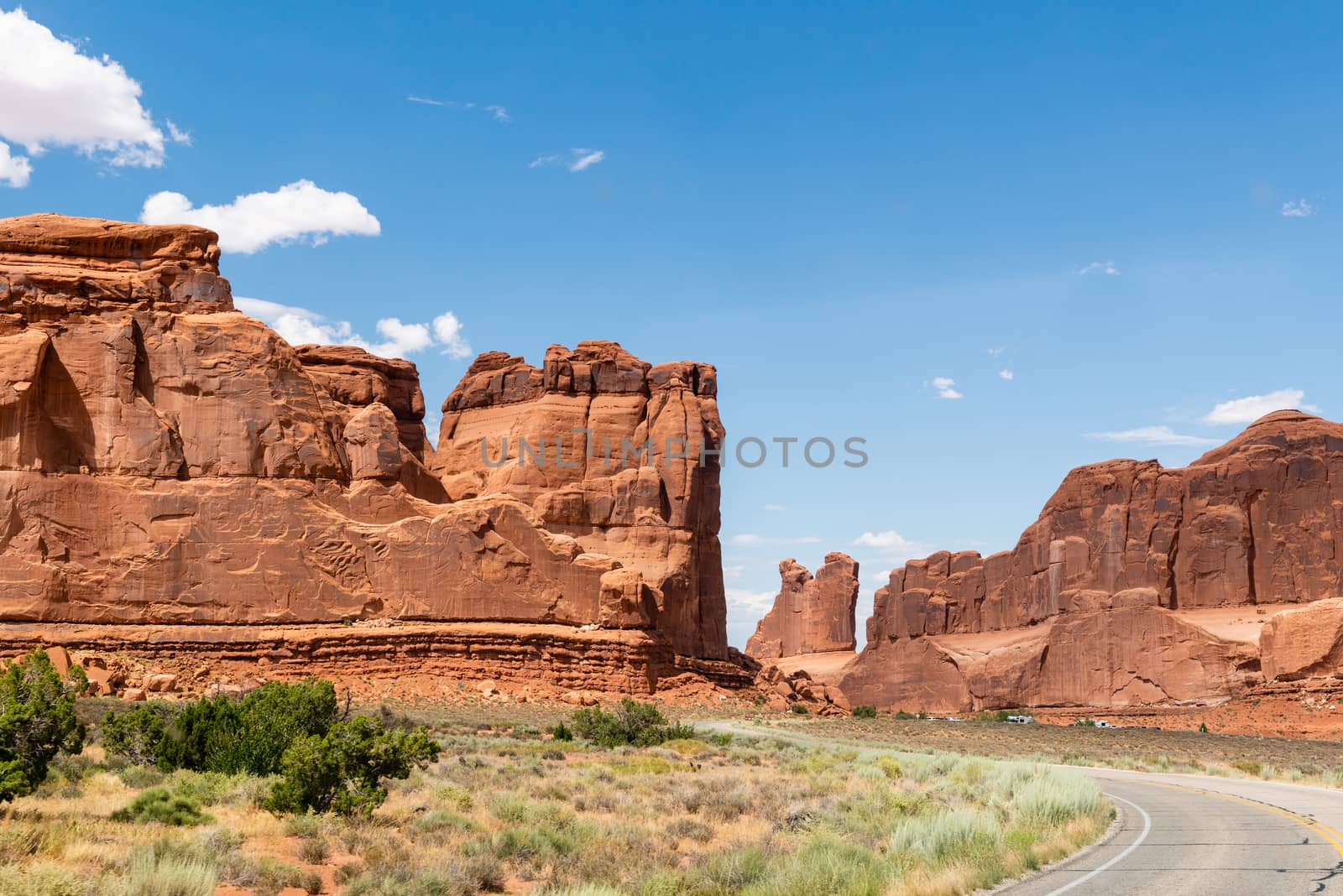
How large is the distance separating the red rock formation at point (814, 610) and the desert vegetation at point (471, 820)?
112871mm

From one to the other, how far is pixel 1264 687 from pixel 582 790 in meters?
59.0

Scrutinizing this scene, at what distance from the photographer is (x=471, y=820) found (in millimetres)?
17359

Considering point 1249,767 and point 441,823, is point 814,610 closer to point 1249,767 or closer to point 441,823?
point 1249,767

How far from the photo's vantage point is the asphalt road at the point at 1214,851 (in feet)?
40.5

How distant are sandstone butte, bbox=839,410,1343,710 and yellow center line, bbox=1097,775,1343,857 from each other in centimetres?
4688

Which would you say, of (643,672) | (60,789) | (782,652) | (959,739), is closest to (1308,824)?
(60,789)

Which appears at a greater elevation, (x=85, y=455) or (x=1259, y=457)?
(x=1259, y=457)

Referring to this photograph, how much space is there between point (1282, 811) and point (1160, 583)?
244 feet

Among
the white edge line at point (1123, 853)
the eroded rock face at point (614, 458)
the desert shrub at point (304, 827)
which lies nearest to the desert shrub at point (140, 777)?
the desert shrub at point (304, 827)

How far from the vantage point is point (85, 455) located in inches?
1866

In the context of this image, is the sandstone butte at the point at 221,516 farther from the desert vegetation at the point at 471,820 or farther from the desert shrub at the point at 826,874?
the desert shrub at the point at 826,874

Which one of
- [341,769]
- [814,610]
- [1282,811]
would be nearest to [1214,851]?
[1282,811]

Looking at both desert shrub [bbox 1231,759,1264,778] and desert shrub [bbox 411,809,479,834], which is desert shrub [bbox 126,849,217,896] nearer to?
desert shrub [bbox 411,809,479,834]

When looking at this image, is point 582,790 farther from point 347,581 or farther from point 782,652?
point 782,652
